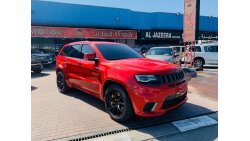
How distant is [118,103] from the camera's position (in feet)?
13.9

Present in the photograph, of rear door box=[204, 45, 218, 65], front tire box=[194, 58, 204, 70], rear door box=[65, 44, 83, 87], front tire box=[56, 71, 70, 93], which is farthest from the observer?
front tire box=[194, 58, 204, 70]

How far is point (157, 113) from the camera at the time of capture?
390 centimetres

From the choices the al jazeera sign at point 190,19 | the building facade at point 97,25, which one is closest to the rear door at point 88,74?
the al jazeera sign at point 190,19

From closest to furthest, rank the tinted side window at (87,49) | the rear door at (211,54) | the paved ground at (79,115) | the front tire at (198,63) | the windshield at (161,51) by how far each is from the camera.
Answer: the paved ground at (79,115) < the tinted side window at (87,49) < the windshield at (161,51) < the rear door at (211,54) < the front tire at (198,63)

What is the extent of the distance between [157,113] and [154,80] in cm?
63

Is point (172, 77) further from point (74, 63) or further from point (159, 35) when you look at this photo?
point (159, 35)

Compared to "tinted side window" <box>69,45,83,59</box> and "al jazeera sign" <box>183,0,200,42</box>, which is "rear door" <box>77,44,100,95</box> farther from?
"al jazeera sign" <box>183,0,200,42</box>

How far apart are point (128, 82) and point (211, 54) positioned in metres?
12.0

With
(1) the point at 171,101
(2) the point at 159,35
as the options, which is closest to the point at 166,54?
(1) the point at 171,101

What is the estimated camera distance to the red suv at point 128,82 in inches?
150

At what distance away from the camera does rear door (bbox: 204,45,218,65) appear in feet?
46.4

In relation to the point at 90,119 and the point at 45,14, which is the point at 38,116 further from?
the point at 45,14

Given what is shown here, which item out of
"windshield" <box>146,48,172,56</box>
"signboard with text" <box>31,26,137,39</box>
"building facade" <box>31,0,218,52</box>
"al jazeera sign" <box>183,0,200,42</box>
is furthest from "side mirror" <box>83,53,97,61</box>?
"signboard with text" <box>31,26,137,39</box>

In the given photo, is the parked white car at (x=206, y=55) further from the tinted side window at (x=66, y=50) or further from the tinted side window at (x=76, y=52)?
the tinted side window at (x=76, y=52)
